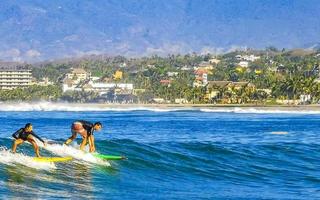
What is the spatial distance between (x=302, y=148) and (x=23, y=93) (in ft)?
513

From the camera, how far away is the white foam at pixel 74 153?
26.5 meters

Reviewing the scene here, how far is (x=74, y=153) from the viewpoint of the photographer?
27.1 m

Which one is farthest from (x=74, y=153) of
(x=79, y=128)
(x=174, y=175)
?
(x=174, y=175)

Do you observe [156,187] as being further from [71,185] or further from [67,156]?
[67,156]

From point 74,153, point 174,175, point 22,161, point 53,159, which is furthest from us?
point 174,175

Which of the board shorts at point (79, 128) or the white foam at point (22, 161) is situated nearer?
the white foam at point (22, 161)

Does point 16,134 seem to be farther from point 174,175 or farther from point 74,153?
point 174,175

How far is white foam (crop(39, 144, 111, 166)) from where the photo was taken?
26.5m

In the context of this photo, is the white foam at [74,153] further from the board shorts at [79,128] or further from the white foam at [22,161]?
the white foam at [22,161]

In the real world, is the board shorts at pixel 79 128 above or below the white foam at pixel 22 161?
above

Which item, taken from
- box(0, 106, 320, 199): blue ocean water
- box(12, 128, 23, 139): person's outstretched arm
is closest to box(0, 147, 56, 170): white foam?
box(0, 106, 320, 199): blue ocean water

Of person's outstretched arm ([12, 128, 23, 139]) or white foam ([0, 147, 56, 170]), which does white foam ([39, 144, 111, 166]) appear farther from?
person's outstretched arm ([12, 128, 23, 139])

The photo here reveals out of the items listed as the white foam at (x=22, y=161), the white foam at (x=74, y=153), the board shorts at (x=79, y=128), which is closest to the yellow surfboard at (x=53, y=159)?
the white foam at (x=22, y=161)

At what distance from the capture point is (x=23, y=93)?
190 meters
